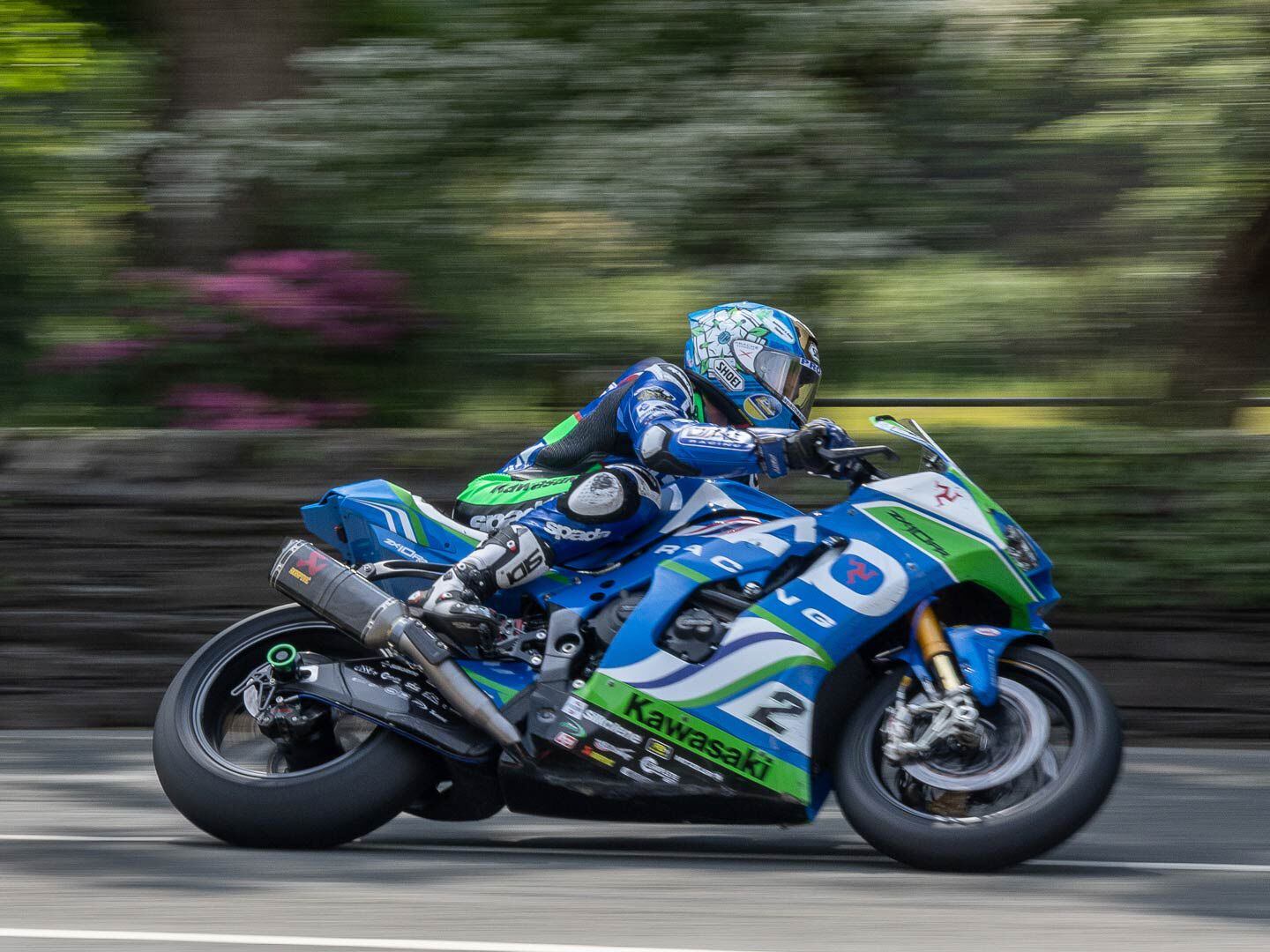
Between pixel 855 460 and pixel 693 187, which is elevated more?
pixel 855 460

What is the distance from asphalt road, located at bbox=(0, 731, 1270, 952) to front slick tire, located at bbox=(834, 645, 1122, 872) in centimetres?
9

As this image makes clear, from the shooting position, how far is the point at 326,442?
25.7ft

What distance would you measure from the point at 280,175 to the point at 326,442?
1.86 metres

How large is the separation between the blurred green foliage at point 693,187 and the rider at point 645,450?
3130mm

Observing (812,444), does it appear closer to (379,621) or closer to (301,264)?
(379,621)

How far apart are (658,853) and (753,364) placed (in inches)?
59.7

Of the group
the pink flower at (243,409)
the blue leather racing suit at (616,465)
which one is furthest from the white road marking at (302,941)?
the pink flower at (243,409)

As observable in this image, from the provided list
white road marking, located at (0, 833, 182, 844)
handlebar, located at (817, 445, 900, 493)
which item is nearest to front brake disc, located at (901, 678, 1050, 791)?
handlebar, located at (817, 445, 900, 493)

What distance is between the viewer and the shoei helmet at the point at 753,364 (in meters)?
5.09

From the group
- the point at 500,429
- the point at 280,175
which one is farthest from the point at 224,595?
the point at 280,175

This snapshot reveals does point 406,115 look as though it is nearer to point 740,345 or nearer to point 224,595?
point 224,595

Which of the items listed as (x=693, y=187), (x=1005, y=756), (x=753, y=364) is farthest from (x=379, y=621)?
(x=693, y=187)

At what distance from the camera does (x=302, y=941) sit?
3.84 metres

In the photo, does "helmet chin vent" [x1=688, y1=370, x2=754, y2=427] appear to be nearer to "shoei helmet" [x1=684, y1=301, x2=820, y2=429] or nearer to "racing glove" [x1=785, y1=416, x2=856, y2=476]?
"shoei helmet" [x1=684, y1=301, x2=820, y2=429]
